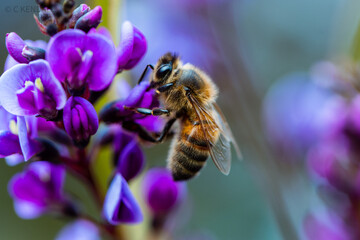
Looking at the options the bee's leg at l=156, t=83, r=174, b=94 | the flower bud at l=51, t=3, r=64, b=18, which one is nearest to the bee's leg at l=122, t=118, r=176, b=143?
the bee's leg at l=156, t=83, r=174, b=94

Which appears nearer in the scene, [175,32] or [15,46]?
[15,46]

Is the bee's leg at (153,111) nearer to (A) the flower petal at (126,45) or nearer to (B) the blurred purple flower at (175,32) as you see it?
(A) the flower petal at (126,45)

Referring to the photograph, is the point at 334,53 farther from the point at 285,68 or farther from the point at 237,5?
the point at 285,68

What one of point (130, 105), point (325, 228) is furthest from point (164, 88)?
point (325, 228)

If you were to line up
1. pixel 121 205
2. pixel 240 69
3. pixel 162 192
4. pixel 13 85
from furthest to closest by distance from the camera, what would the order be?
pixel 240 69, pixel 162 192, pixel 121 205, pixel 13 85

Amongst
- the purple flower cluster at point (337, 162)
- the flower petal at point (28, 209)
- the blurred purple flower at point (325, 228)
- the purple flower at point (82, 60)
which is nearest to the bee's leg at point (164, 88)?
the purple flower at point (82, 60)

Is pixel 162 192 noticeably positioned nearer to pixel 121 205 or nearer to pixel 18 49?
pixel 121 205
